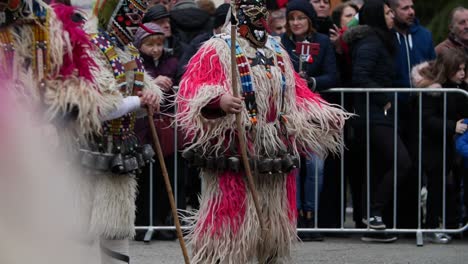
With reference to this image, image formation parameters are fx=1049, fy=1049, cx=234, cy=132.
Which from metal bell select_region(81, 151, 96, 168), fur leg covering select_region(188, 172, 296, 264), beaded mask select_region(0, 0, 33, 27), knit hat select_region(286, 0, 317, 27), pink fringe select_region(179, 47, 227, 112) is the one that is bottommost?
fur leg covering select_region(188, 172, 296, 264)

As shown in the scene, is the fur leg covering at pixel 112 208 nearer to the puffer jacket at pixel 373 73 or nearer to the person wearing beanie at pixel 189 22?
the puffer jacket at pixel 373 73

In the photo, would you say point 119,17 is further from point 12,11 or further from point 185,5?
point 185,5

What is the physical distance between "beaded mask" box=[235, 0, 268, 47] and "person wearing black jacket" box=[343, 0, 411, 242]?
295 centimetres

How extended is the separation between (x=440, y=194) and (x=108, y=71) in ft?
13.9

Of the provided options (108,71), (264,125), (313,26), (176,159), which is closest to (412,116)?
(313,26)

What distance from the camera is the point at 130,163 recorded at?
6.04 meters

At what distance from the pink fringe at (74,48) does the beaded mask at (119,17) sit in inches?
28.5

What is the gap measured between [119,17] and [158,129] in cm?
294

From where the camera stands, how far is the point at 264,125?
20.2 ft

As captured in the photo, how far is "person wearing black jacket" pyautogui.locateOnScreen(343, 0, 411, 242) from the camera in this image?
9.01 meters

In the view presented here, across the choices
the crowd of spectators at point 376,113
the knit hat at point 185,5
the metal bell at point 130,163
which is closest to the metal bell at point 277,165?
the metal bell at point 130,163

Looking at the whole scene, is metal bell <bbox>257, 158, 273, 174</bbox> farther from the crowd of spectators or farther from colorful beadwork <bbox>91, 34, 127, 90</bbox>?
the crowd of spectators

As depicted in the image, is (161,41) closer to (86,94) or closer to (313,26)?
(313,26)

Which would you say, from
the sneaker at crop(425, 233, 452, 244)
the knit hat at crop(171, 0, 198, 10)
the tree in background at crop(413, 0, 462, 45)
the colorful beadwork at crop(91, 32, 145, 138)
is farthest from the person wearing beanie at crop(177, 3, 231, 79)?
the tree in background at crop(413, 0, 462, 45)
